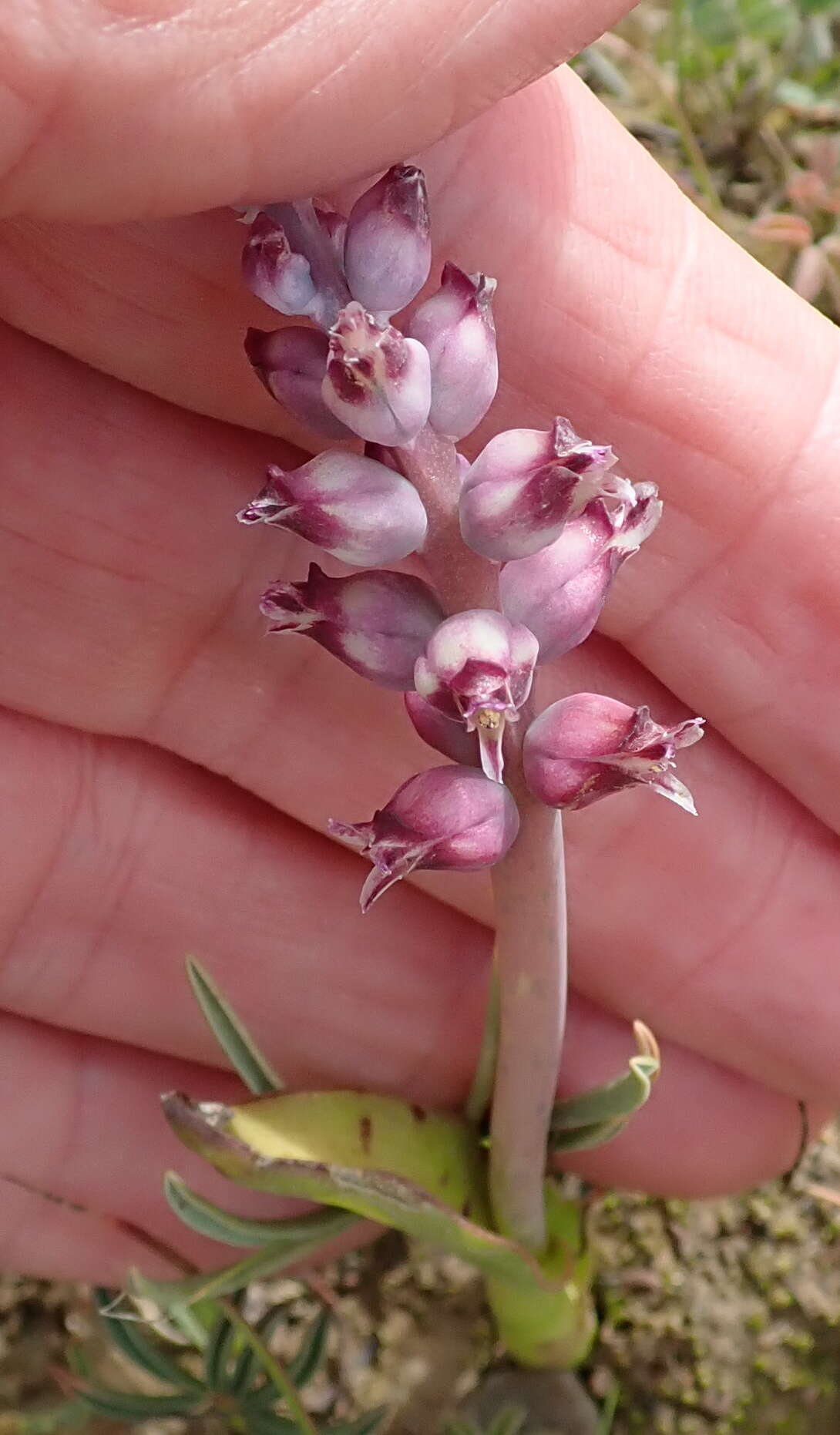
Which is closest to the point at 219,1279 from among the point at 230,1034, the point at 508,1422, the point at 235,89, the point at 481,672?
the point at 230,1034

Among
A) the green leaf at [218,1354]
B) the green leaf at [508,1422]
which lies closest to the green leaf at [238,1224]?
the green leaf at [218,1354]

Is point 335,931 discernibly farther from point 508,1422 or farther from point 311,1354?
point 508,1422

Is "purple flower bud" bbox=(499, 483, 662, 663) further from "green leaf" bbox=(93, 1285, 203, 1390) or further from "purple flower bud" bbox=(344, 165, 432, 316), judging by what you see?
"green leaf" bbox=(93, 1285, 203, 1390)

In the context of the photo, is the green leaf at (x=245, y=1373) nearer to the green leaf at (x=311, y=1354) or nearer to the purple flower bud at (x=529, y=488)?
the green leaf at (x=311, y=1354)

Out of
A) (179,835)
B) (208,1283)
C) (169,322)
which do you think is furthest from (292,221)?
(208,1283)

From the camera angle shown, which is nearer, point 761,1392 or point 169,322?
point 169,322

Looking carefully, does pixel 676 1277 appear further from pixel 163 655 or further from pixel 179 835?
pixel 163 655
